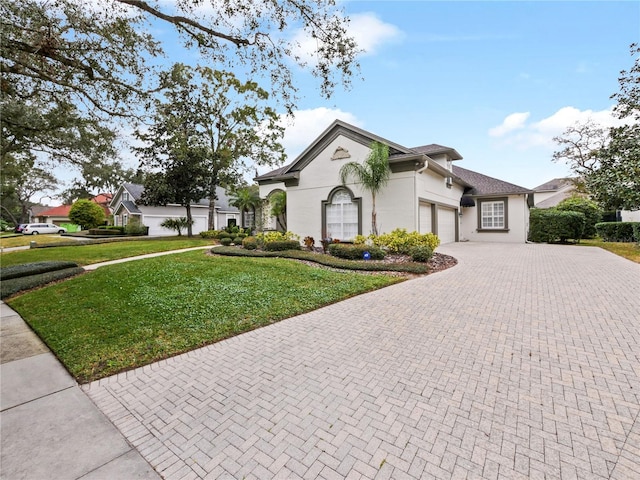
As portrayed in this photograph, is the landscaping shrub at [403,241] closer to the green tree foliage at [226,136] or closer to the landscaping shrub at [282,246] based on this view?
the landscaping shrub at [282,246]

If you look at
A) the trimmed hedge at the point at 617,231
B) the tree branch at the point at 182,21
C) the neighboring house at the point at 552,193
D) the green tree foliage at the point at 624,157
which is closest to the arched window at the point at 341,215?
the tree branch at the point at 182,21

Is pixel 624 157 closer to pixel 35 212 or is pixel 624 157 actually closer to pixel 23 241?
pixel 23 241

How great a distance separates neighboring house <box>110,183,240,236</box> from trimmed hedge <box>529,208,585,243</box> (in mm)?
25411

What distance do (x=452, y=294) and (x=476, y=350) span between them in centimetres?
294

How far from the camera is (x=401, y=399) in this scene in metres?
2.97

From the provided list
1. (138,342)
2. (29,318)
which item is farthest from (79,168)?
(138,342)

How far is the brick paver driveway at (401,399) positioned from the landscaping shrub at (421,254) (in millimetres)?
5078

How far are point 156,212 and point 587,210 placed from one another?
123ft

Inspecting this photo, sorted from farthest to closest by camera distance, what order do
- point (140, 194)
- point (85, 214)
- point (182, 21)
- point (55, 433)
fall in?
point (85, 214) → point (140, 194) → point (182, 21) → point (55, 433)

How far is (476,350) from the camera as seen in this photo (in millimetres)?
4016

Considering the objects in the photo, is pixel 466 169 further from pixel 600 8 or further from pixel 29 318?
pixel 29 318

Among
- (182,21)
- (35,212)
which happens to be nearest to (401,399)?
(182,21)

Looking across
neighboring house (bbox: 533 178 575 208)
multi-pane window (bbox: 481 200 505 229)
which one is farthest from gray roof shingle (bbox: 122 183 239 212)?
neighboring house (bbox: 533 178 575 208)

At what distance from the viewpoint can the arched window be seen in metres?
14.8
